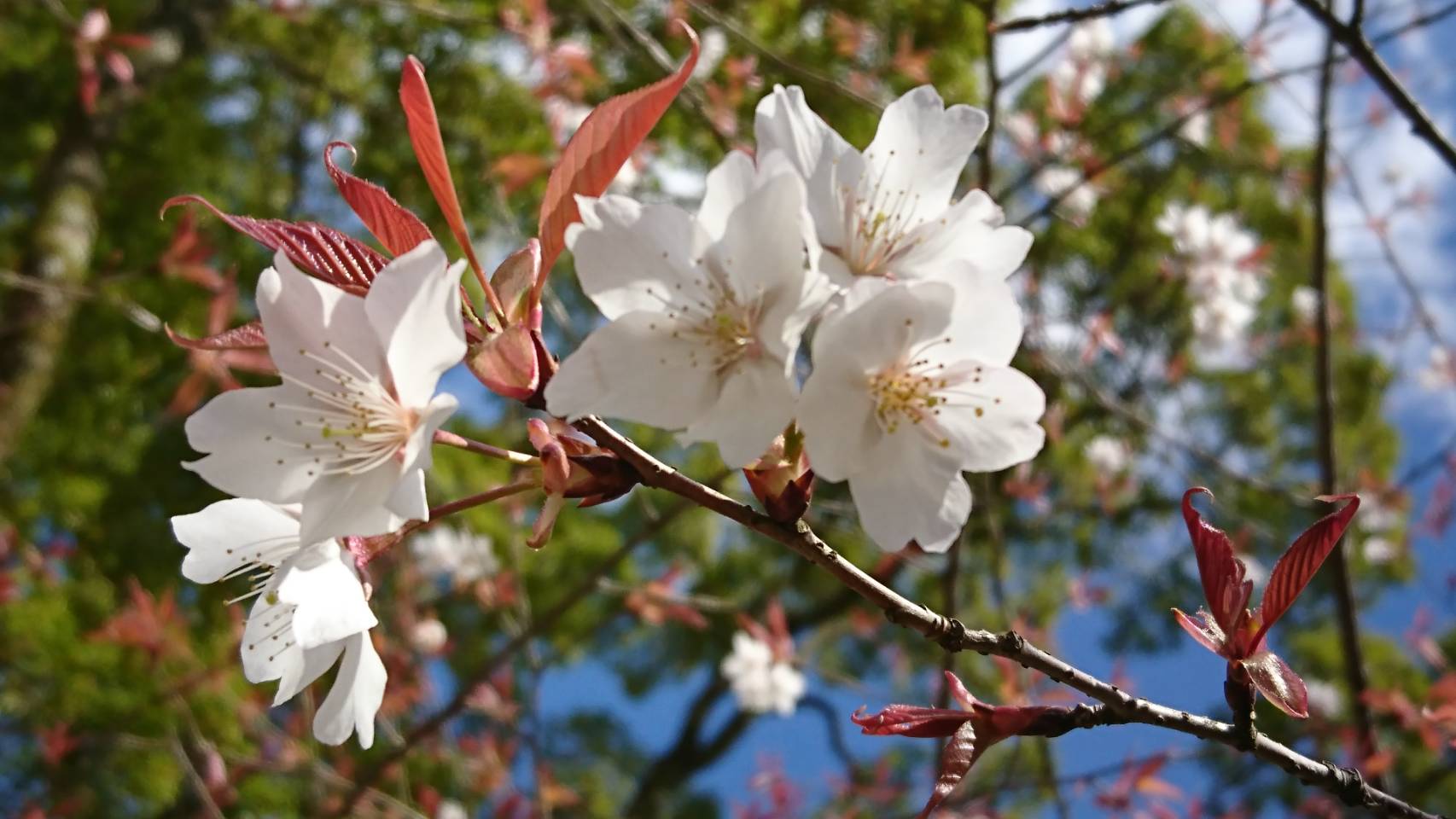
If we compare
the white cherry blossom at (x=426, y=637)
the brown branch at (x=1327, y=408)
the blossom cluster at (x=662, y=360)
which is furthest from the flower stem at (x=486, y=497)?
the white cherry blossom at (x=426, y=637)

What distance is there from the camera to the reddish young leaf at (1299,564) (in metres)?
0.51

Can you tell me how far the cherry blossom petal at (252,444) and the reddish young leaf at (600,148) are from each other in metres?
0.15

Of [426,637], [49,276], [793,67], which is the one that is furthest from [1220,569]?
[49,276]

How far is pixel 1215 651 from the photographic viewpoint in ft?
1.77

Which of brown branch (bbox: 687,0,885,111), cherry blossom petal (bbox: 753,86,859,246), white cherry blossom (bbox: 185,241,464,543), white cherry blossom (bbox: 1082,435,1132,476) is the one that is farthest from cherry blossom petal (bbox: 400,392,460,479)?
white cherry blossom (bbox: 1082,435,1132,476)

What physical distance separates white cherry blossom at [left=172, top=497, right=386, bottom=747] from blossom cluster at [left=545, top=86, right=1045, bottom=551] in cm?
17

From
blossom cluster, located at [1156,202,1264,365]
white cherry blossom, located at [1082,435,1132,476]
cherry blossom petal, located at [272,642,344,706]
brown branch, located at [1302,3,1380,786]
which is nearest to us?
cherry blossom petal, located at [272,642,344,706]

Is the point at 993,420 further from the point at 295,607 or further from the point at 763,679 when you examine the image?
the point at 763,679

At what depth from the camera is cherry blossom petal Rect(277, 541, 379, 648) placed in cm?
50

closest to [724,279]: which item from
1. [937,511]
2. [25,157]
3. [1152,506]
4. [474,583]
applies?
[937,511]

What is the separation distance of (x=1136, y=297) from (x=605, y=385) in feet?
11.7

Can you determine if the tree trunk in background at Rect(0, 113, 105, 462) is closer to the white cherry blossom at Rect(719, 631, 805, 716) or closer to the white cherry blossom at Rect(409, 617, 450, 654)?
the white cherry blossom at Rect(409, 617, 450, 654)

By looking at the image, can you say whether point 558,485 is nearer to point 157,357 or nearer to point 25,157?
point 157,357

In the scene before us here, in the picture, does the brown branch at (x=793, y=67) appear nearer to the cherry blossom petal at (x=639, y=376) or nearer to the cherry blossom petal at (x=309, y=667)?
the cherry blossom petal at (x=639, y=376)
